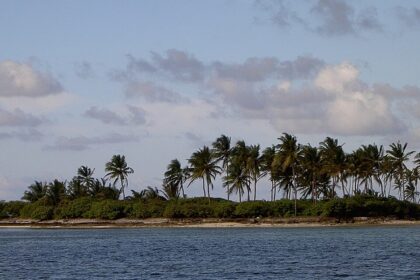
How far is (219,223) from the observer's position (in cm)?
12788

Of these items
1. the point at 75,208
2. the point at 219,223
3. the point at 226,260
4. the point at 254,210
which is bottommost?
the point at 226,260

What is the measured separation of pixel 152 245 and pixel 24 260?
62.5ft

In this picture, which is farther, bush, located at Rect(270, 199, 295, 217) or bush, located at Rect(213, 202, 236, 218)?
bush, located at Rect(213, 202, 236, 218)

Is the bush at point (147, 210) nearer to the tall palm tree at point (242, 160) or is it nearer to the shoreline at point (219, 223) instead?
the shoreline at point (219, 223)

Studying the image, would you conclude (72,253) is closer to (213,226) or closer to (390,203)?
(213,226)

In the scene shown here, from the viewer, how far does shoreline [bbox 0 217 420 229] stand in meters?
122

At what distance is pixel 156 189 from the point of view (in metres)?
153

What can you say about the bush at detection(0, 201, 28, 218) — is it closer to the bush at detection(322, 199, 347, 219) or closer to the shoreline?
the shoreline

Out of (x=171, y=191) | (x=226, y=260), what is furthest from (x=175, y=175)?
(x=226, y=260)

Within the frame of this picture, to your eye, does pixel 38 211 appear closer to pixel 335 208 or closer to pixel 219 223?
pixel 219 223

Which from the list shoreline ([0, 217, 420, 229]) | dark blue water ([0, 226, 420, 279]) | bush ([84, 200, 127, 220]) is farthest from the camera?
bush ([84, 200, 127, 220])

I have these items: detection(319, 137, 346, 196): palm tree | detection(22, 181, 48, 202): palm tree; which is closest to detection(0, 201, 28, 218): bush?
detection(22, 181, 48, 202): palm tree

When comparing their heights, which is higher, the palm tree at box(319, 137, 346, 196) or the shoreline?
the palm tree at box(319, 137, 346, 196)

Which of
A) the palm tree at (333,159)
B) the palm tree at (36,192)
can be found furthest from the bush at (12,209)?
the palm tree at (333,159)
